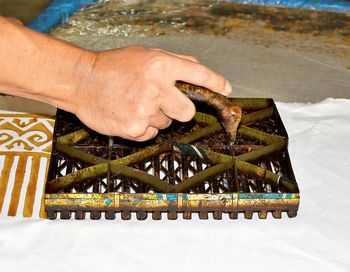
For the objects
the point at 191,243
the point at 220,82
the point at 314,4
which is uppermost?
the point at 220,82

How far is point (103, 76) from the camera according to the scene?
137 centimetres

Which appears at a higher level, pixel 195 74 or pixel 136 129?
pixel 195 74

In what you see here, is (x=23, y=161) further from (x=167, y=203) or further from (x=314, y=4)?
(x=314, y=4)

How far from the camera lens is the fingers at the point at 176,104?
4.55ft

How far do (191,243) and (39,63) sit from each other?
→ 1.68 ft

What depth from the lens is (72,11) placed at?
2.52m

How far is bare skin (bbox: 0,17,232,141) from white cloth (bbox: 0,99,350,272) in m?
0.25

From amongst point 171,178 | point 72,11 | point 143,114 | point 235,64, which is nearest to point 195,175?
point 171,178

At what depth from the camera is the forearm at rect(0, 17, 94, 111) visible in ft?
4.43

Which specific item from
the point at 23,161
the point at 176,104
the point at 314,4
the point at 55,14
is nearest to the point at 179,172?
the point at 176,104

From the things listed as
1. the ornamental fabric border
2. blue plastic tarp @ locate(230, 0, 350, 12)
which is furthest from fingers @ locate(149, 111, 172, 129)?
blue plastic tarp @ locate(230, 0, 350, 12)

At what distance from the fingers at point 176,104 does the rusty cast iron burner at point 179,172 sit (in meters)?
0.15

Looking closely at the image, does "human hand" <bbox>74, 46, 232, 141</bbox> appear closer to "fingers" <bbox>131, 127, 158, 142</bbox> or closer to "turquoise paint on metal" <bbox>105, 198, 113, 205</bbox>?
"fingers" <bbox>131, 127, 158, 142</bbox>

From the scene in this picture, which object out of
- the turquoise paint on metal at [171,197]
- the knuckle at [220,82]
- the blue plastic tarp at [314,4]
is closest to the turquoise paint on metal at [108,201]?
the turquoise paint on metal at [171,197]
